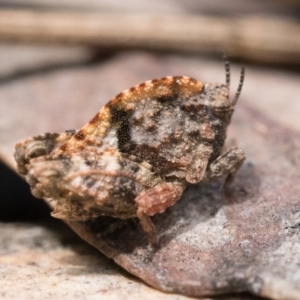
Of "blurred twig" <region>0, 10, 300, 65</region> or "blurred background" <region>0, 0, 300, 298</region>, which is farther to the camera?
"blurred twig" <region>0, 10, 300, 65</region>

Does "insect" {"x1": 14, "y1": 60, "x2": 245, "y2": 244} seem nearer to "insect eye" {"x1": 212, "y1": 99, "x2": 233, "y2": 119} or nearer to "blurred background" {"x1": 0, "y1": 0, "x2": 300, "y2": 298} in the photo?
"insect eye" {"x1": 212, "y1": 99, "x2": 233, "y2": 119}

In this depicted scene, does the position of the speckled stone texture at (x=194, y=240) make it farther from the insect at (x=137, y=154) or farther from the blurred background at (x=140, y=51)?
the blurred background at (x=140, y=51)

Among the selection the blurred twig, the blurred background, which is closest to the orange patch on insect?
the blurred background

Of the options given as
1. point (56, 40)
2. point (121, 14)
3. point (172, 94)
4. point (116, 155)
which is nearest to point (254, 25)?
point (121, 14)

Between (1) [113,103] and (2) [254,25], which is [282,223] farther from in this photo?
(2) [254,25]

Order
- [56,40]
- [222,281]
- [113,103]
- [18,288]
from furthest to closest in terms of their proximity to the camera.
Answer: [56,40] → [113,103] → [18,288] → [222,281]
